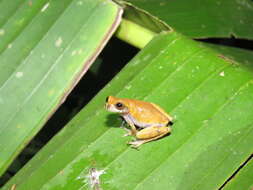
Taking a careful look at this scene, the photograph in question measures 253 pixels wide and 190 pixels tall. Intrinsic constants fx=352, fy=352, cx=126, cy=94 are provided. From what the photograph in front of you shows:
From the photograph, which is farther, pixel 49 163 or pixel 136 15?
pixel 136 15

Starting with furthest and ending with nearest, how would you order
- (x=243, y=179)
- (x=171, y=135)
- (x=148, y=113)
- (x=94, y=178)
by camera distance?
(x=148, y=113) < (x=171, y=135) < (x=94, y=178) < (x=243, y=179)

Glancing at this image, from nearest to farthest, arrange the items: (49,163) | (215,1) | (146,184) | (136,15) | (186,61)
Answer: (146,184)
(49,163)
(186,61)
(136,15)
(215,1)

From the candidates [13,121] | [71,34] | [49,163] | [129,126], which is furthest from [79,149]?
[71,34]

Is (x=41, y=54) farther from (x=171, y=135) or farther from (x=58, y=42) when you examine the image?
(x=171, y=135)

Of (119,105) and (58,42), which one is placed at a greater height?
(58,42)

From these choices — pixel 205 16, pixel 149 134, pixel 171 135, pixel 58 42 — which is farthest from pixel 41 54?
pixel 205 16

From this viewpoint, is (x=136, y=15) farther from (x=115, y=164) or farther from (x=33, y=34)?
(x=115, y=164)

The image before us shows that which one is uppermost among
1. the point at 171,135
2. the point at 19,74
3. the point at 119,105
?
the point at 19,74

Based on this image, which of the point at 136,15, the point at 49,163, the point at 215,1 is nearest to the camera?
the point at 49,163

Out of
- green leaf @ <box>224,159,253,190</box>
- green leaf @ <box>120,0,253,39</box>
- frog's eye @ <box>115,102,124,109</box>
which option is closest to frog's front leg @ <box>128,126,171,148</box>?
frog's eye @ <box>115,102,124,109</box>
